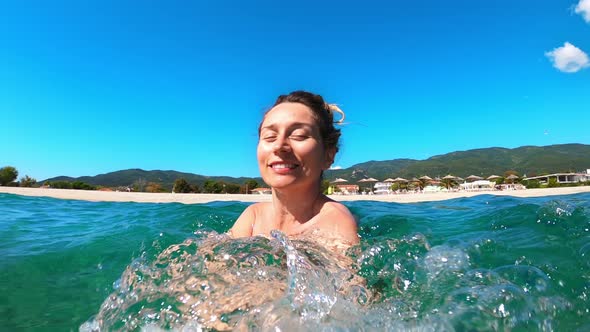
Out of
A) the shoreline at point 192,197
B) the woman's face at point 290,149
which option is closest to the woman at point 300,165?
the woman's face at point 290,149

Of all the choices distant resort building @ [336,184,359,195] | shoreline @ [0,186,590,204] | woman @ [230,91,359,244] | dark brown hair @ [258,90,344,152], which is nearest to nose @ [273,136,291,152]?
woman @ [230,91,359,244]

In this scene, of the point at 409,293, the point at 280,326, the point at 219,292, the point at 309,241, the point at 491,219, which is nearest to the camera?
the point at 280,326

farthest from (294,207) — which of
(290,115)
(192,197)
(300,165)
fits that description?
(192,197)

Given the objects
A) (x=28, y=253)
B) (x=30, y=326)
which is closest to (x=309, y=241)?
(x=30, y=326)

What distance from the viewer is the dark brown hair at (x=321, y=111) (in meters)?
2.28

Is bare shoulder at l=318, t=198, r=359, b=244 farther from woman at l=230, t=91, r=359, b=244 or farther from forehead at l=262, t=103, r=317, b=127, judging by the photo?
forehead at l=262, t=103, r=317, b=127

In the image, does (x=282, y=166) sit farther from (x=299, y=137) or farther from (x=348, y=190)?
(x=348, y=190)

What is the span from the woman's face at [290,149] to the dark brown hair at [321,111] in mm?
85

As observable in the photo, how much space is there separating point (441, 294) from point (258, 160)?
1285 millimetres

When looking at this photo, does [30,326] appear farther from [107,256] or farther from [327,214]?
[327,214]

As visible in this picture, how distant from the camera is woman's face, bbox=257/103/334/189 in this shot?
81.0 inches

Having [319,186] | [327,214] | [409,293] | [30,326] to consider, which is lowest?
[30,326]

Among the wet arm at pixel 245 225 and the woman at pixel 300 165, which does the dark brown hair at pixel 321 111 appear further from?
the wet arm at pixel 245 225

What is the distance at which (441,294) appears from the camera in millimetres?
1405
